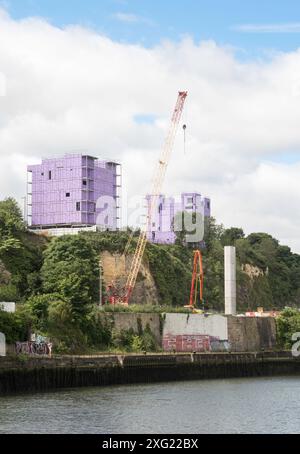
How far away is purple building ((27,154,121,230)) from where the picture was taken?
123500 millimetres

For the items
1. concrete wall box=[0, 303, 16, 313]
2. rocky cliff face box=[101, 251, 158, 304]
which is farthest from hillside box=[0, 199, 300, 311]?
concrete wall box=[0, 303, 16, 313]

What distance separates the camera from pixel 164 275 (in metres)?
114

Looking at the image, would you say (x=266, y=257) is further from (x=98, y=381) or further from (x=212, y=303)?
(x=98, y=381)

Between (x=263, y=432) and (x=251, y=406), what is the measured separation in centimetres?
1174

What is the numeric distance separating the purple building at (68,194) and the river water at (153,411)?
55092 millimetres

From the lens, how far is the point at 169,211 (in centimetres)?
16175

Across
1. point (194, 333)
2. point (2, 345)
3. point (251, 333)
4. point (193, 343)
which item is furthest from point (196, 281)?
point (2, 345)

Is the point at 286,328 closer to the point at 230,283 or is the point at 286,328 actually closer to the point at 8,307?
the point at 230,283

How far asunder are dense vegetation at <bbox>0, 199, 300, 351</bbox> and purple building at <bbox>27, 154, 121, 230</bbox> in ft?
31.8

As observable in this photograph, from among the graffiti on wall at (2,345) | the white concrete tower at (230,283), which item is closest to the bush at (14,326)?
the graffiti on wall at (2,345)

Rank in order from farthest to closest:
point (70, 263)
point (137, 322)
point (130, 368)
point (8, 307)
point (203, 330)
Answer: point (70, 263) < point (203, 330) < point (137, 322) < point (8, 307) < point (130, 368)

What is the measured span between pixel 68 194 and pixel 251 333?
34418mm

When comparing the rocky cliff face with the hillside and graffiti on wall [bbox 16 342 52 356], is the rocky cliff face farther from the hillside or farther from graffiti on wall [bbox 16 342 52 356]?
graffiti on wall [bbox 16 342 52 356]

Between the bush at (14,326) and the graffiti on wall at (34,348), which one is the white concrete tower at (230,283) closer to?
the graffiti on wall at (34,348)
